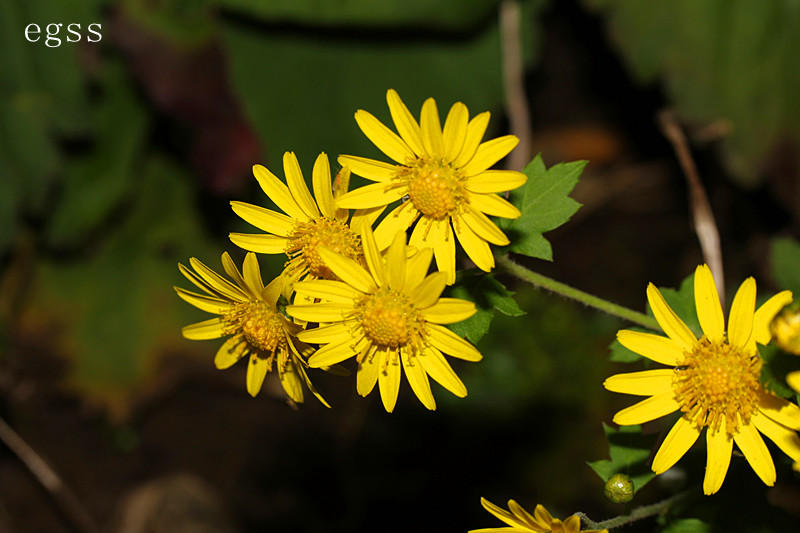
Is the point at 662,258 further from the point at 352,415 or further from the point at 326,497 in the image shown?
the point at 326,497

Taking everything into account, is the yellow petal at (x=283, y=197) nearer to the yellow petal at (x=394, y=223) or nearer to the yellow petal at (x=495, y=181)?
the yellow petal at (x=394, y=223)

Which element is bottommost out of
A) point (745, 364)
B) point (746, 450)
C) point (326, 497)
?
point (326, 497)

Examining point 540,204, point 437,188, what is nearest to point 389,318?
point 437,188

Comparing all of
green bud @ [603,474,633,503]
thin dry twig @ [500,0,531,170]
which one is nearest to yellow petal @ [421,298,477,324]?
green bud @ [603,474,633,503]

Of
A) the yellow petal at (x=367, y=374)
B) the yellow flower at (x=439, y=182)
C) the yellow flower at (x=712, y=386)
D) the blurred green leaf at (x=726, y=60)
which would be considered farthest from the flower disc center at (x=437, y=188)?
the blurred green leaf at (x=726, y=60)

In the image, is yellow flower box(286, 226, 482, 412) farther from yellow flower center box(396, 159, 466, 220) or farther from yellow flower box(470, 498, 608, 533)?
yellow flower box(470, 498, 608, 533)

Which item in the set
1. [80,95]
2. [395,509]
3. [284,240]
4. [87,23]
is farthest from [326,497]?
[87,23]

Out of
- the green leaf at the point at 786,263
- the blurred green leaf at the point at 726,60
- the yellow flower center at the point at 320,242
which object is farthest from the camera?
the blurred green leaf at the point at 726,60
